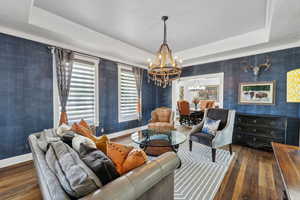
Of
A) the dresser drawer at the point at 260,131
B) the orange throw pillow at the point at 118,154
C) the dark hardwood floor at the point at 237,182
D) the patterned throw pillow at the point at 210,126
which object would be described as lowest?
the dark hardwood floor at the point at 237,182

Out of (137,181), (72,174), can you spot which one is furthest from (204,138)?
→ (72,174)

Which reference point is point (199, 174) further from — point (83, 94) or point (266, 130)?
point (83, 94)

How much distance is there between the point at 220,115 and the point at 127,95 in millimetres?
3093

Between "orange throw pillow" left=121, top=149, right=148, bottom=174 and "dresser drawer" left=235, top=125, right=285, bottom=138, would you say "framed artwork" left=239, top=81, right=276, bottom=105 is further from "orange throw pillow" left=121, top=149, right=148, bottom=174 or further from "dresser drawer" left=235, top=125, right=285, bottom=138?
"orange throw pillow" left=121, top=149, right=148, bottom=174

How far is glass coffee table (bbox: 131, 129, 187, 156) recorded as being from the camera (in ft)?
7.91

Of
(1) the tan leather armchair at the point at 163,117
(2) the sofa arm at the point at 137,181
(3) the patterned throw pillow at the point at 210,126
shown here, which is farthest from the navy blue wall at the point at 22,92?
(3) the patterned throw pillow at the point at 210,126

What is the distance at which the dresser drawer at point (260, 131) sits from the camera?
119 inches

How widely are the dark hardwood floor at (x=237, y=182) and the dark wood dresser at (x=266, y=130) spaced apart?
0.57 m

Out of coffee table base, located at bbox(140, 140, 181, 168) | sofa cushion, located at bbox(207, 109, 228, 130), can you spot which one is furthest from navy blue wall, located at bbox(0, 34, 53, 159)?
sofa cushion, located at bbox(207, 109, 228, 130)

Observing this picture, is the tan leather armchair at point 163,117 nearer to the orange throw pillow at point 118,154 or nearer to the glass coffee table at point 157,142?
the glass coffee table at point 157,142

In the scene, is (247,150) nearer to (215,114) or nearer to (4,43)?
(215,114)

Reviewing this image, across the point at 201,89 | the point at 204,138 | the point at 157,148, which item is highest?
the point at 201,89

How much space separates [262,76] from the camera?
11.8 feet

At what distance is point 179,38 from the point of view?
12.0ft
